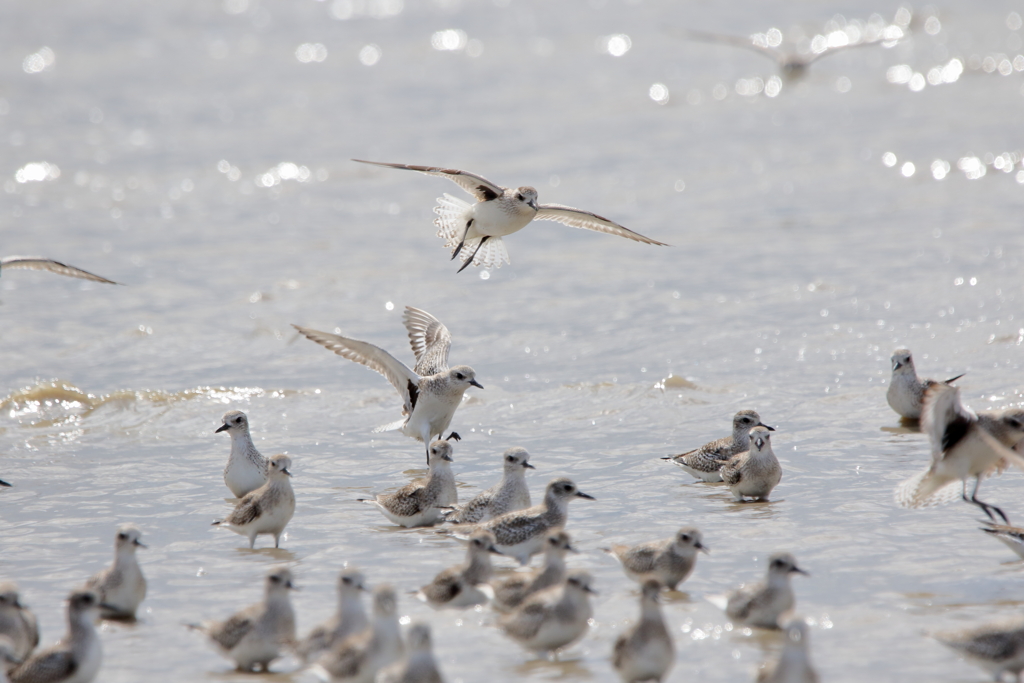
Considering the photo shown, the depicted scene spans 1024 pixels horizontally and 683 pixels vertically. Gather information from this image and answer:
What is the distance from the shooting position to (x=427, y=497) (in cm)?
772

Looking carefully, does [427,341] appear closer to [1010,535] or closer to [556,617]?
[556,617]

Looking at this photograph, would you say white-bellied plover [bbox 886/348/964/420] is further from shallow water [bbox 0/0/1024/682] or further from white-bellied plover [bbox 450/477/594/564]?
white-bellied plover [bbox 450/477/594/564]

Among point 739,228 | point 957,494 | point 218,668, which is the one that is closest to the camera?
point 218,668

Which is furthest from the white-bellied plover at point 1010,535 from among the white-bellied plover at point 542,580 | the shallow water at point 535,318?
the white-bellied plover at point 542,580

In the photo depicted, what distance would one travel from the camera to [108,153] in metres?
23.1

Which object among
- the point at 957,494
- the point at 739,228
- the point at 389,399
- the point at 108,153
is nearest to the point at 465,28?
the point at 108,153

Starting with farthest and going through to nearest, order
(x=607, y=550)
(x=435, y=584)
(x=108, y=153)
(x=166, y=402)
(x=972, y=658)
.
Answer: (x=108, y=153) < (x=166, y=402) < (x=607, y=550) < (x=435, y=584) < (x=972, y=658)

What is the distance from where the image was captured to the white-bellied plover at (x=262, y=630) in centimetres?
562

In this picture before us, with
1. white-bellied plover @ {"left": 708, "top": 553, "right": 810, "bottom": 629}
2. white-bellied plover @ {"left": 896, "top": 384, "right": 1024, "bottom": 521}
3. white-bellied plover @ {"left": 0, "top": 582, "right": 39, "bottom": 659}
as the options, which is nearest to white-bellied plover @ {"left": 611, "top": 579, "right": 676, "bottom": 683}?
white-bellied plover @ {"left": 708, "top": 553, "right": 810, "bottom": 629}

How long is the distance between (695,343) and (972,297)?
3.18 m

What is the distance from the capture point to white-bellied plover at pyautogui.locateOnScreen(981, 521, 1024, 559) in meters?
6.50

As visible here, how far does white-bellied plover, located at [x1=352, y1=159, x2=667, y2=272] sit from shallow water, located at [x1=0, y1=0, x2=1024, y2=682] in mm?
1257

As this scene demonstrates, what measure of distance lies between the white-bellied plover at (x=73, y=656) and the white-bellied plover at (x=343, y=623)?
0.95 metres

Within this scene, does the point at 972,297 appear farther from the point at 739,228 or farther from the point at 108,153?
the point at 108,153
